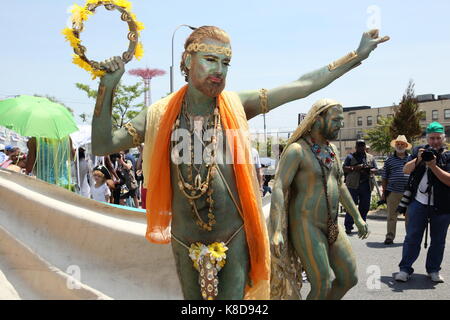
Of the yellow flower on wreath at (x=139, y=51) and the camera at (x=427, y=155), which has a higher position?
the yellow flower on wreath at (x=139, y=51)

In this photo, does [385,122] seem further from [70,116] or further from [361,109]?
[70,116]

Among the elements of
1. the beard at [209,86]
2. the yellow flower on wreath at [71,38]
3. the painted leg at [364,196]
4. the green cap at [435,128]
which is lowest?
the painted leg at [364,196]

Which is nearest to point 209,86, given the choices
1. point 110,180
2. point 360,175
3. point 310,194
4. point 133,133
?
point 133,133

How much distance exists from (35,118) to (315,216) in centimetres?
481

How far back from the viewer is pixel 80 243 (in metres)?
5.28

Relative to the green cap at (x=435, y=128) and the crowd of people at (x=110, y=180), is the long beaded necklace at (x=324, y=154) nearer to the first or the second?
the green cap at (x=435, y=128)

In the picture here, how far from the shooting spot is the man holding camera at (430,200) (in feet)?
21.1

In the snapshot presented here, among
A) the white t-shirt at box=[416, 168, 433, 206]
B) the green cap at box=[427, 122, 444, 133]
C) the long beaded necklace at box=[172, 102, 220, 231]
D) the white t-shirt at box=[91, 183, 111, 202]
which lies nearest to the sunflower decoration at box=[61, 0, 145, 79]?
the long beaded necklace at box=[172, 102, 220, 231]

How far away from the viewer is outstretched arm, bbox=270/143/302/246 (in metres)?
Result: 4.23

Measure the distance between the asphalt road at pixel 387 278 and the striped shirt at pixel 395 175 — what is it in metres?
1.00

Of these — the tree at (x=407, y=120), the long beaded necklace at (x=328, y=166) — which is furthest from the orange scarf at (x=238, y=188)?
the tree at (x=407, y=120)

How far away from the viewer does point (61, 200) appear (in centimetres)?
540

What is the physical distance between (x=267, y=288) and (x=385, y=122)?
52.1 metres

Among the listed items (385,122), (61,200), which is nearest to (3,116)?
(61,200)
